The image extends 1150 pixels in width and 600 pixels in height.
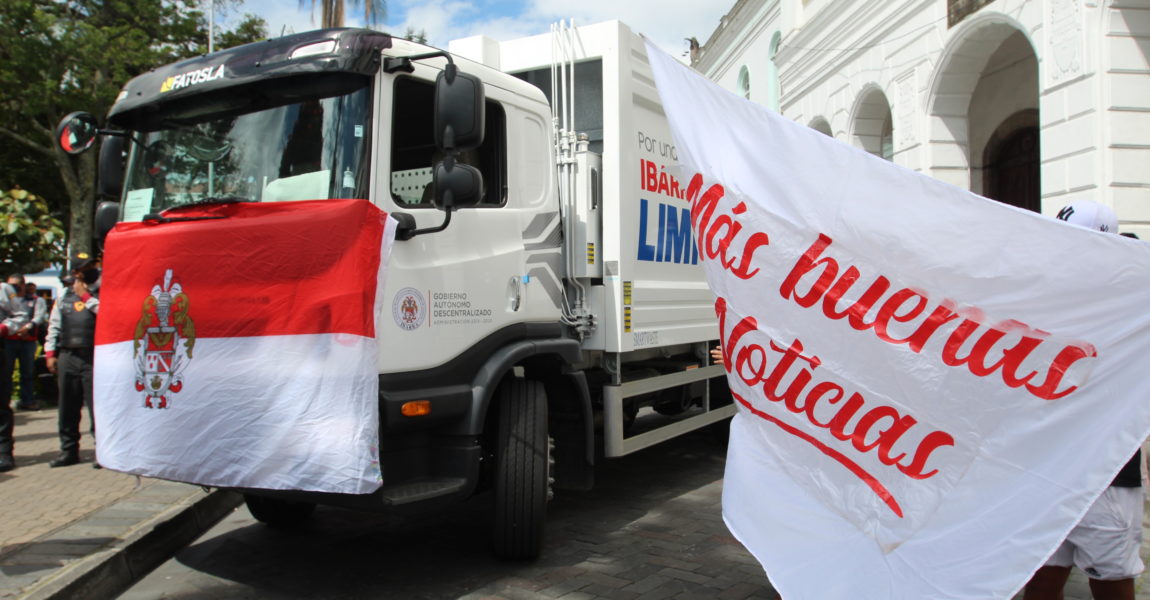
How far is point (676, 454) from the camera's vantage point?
8.40 metres

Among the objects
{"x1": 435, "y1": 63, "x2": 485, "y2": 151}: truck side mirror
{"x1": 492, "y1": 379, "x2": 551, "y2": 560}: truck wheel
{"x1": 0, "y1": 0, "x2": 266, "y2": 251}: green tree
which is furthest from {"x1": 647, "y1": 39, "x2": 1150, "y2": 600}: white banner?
{"x1": 0, "y1": 0, "x2": 266, "y2": 251}: green tree

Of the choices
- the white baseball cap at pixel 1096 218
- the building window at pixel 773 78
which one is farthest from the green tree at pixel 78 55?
the white baseball cap at pixel 1096 218

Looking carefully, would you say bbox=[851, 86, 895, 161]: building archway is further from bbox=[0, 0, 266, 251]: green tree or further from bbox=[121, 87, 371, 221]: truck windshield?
bbox=[0, 0, 266, 251]: green tree

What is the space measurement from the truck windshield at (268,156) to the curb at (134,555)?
1888mm

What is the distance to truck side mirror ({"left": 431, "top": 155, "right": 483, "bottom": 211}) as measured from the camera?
162 inches

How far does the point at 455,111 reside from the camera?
4.01 meters

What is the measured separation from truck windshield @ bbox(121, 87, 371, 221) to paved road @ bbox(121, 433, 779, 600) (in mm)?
2084

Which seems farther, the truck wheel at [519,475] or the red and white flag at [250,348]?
the truck wheel at [519,475]

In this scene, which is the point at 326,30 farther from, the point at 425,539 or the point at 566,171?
the point at 425,539

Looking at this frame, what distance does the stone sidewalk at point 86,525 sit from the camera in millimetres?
4426

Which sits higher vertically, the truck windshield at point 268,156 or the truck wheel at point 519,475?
the truck windshield at point 268,156

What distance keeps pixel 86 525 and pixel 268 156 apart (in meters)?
2.91

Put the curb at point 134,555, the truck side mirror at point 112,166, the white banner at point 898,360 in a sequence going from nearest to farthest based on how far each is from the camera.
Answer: the white banner at point 898,360 < the curb at point 134,555 < the truck side mirror at point 112,166

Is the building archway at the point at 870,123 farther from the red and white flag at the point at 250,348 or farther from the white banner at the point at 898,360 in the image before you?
the red and white flag at the point at 250,348
